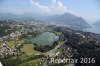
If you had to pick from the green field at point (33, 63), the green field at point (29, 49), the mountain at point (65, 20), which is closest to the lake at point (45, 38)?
the green field at point (29, 49)

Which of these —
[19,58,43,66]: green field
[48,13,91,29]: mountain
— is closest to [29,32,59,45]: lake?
[19,58,43,66]: green field

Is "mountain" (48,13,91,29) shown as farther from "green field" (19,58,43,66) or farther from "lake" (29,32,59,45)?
"green field" (19,58,43,66)

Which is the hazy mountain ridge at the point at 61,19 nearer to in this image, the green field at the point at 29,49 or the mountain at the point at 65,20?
the mountain at the point at 65,20

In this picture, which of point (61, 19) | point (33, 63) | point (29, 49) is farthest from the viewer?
point (61, 19)

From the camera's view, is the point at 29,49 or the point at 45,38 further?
the point at 45,38

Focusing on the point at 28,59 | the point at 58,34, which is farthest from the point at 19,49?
the point at 58,34

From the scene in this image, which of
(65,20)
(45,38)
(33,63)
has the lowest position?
(33,63)

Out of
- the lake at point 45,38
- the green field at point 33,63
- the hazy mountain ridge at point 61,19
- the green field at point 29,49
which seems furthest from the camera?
the hazy mountain ridge at point 61,19

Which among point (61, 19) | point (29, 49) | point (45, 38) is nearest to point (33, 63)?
point (29, 49)

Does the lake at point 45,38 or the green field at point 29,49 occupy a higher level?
the lake at point 45,38

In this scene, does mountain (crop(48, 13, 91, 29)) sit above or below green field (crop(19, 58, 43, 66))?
above

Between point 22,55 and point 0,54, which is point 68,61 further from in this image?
point 0,54

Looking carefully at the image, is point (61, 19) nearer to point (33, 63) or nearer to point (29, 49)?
point (29, 49)
